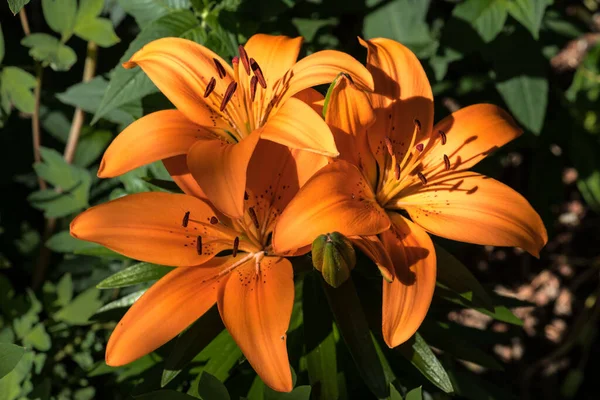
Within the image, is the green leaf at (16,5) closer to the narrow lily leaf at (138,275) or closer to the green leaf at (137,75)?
the green leaf at (137,75)

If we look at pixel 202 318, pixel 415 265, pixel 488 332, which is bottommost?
pixel 488 332

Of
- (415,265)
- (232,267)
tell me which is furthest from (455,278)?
(232,267)

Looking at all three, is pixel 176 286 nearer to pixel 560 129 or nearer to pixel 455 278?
pixel 455 278

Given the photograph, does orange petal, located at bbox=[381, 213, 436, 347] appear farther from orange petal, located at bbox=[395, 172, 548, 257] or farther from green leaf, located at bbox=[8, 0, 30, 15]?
green leaf, located at bbox=[8, 0, 30, 15]

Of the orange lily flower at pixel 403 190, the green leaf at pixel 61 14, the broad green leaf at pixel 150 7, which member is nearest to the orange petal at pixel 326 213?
the orange lily flower at pixel 403 190

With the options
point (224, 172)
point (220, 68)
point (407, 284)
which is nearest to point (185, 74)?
point (220, 68)

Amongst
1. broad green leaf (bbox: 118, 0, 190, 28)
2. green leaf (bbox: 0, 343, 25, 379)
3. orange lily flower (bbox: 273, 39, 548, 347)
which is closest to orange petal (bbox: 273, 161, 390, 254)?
orange lily flower (bbox: 273, 39, 548, 347)

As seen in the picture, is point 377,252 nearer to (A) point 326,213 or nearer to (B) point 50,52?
(A) point 326,213
